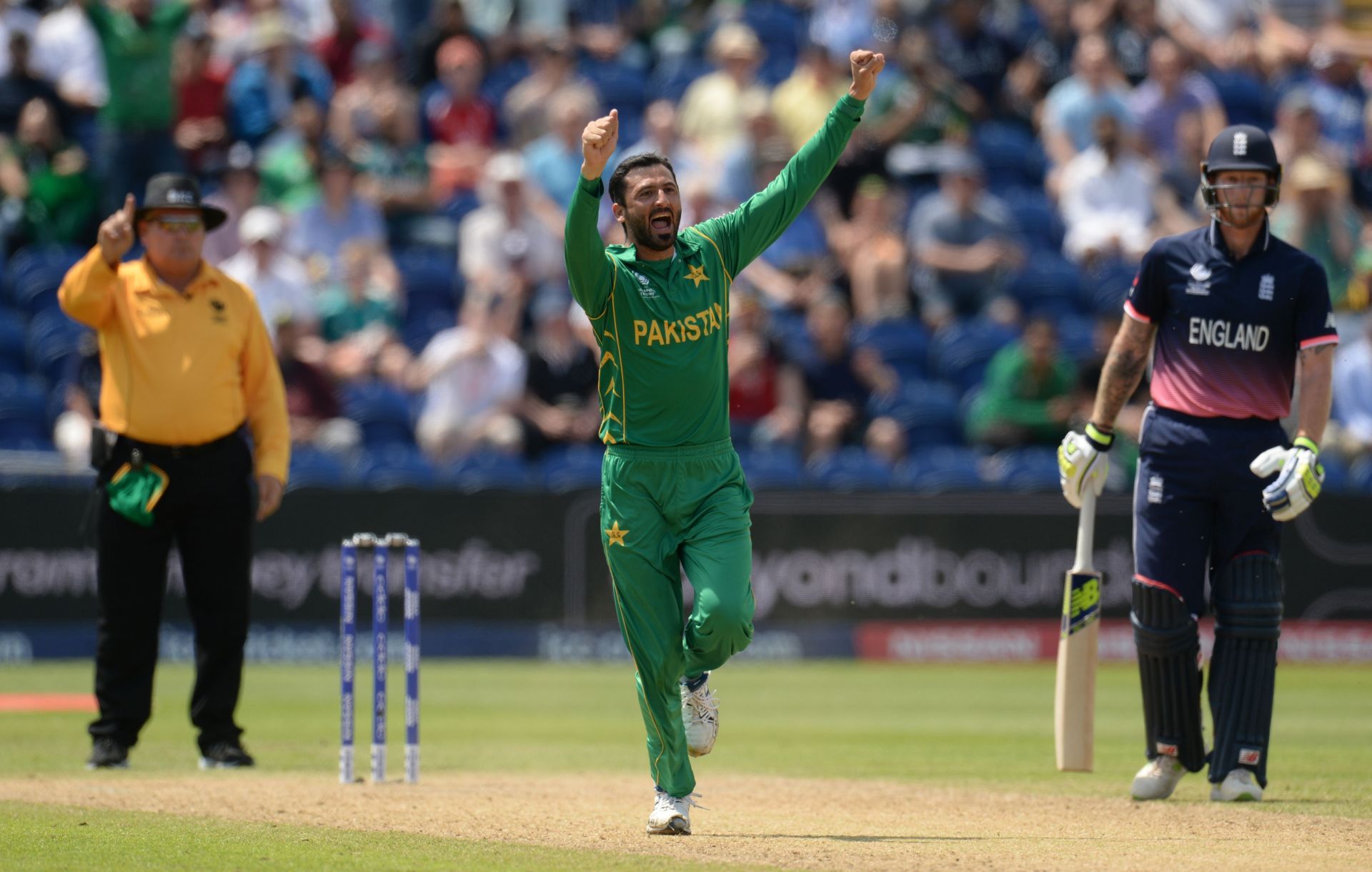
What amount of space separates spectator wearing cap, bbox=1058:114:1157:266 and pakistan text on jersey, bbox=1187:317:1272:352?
32.9 feet

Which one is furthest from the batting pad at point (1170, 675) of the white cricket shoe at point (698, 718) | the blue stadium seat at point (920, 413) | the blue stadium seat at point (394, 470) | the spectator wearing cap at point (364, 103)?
the spectator wearing cap at point (364, 103)

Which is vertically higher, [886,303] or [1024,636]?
[886,303]

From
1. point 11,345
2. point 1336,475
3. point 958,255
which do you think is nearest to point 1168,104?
point 958,255

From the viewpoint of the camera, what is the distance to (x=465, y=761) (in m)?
9.48

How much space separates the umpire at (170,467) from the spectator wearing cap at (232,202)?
23.7ft

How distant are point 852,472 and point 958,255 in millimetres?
2830

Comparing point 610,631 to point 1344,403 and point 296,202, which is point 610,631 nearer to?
point 296,202

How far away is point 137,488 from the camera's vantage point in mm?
8680

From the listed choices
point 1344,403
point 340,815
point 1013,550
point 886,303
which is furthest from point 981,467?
point 340,815

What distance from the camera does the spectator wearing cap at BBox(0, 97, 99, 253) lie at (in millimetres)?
15930

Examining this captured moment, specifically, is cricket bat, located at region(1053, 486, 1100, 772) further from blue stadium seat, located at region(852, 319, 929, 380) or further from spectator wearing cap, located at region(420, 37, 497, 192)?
spectator wearing cap, located at region(420, 37, 497, 192)

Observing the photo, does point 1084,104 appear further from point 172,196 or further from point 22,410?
point 172,196

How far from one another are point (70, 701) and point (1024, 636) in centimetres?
717

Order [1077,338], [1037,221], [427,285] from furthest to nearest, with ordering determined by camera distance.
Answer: [1037,221] → [427,285] → [1077,338]
